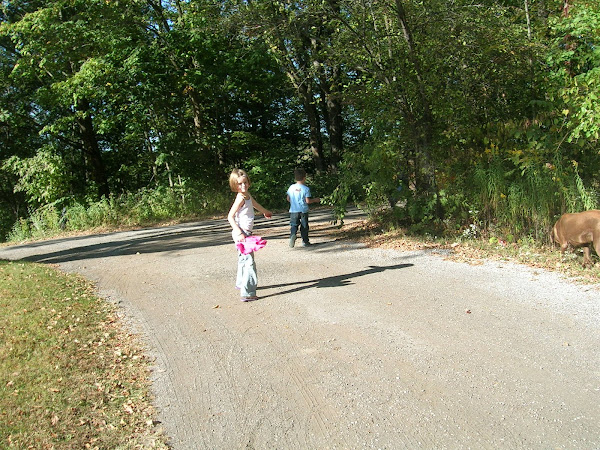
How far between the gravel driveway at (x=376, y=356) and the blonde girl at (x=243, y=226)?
26 centimetres

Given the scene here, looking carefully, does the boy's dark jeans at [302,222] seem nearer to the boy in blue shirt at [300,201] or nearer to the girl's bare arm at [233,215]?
the boy in blue shirt at [300,201]

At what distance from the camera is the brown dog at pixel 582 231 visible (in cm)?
671

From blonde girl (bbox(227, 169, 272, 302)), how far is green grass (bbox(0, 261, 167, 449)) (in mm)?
1577

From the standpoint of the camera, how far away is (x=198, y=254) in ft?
35.9

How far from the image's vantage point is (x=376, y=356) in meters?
4.63

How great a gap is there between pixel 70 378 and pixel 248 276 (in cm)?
264

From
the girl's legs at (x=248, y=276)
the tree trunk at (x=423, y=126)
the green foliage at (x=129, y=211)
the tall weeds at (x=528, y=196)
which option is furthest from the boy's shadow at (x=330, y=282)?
the green foliage at (x=129, y=211)

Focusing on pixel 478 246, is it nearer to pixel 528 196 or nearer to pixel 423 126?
pixel 528 196

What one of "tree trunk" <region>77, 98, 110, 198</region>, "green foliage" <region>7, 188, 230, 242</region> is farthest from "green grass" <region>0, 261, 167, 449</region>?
"tree trunk" <region>77, 98, 110, 198</region>

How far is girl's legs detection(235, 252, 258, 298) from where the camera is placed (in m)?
6.63

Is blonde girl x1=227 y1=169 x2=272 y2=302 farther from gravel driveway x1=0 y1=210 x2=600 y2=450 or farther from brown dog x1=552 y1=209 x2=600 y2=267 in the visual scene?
brown dog x1=552 y1=209 x2=600 y2=267

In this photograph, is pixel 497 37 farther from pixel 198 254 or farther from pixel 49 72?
pixel 49 72

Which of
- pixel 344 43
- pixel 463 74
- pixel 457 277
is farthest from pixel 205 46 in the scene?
pixel 457 277

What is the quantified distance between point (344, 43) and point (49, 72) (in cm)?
1625
